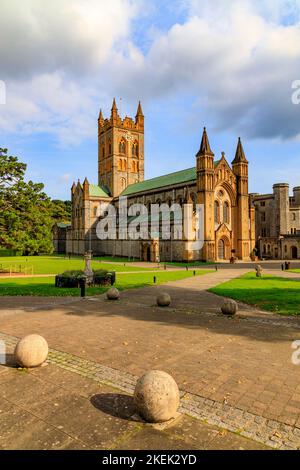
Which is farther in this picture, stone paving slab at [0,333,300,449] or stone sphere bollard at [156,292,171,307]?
stone sphere bollard at [156,292,171,307]

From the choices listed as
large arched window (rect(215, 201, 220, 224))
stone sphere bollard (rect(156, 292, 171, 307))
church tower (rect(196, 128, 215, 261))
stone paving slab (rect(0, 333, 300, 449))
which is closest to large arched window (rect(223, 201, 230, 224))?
large arched window (rect(215, 201, 220, 224))

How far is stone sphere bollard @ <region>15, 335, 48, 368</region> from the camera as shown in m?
7.69

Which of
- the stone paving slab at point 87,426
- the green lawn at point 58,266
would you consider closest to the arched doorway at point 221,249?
the green lawn at point 58,266

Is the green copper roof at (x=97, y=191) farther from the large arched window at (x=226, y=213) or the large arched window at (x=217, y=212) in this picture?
the large arched window at (x=226, y=213)

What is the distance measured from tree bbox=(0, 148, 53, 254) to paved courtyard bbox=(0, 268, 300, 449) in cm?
2218

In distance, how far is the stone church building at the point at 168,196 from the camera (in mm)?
51844

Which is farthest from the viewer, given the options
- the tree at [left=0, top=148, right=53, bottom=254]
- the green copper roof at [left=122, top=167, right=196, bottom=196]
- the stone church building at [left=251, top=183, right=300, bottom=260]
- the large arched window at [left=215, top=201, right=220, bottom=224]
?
the stone church building at [left=251, top=183, right=300, bottom=260]

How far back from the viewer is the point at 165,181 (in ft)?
212

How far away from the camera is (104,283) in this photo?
78.2 feet

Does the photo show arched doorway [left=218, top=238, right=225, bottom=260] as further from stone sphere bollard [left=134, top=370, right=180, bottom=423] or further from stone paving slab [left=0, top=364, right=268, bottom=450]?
stone sphere bollard [left=134, top=370, right=180, bottom=423]

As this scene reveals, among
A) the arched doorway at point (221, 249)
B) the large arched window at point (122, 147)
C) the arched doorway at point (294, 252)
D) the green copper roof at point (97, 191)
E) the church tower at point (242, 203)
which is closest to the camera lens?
the arched doorway at point (221, 249)

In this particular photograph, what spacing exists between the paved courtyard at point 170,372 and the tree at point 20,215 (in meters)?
22.2

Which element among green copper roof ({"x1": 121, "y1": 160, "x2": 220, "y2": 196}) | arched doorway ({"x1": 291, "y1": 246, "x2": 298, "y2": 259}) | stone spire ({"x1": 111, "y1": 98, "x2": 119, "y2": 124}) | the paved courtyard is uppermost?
stone spire ({"x1": 111, "y1": 98, "x2": 119, "y2": 124})
